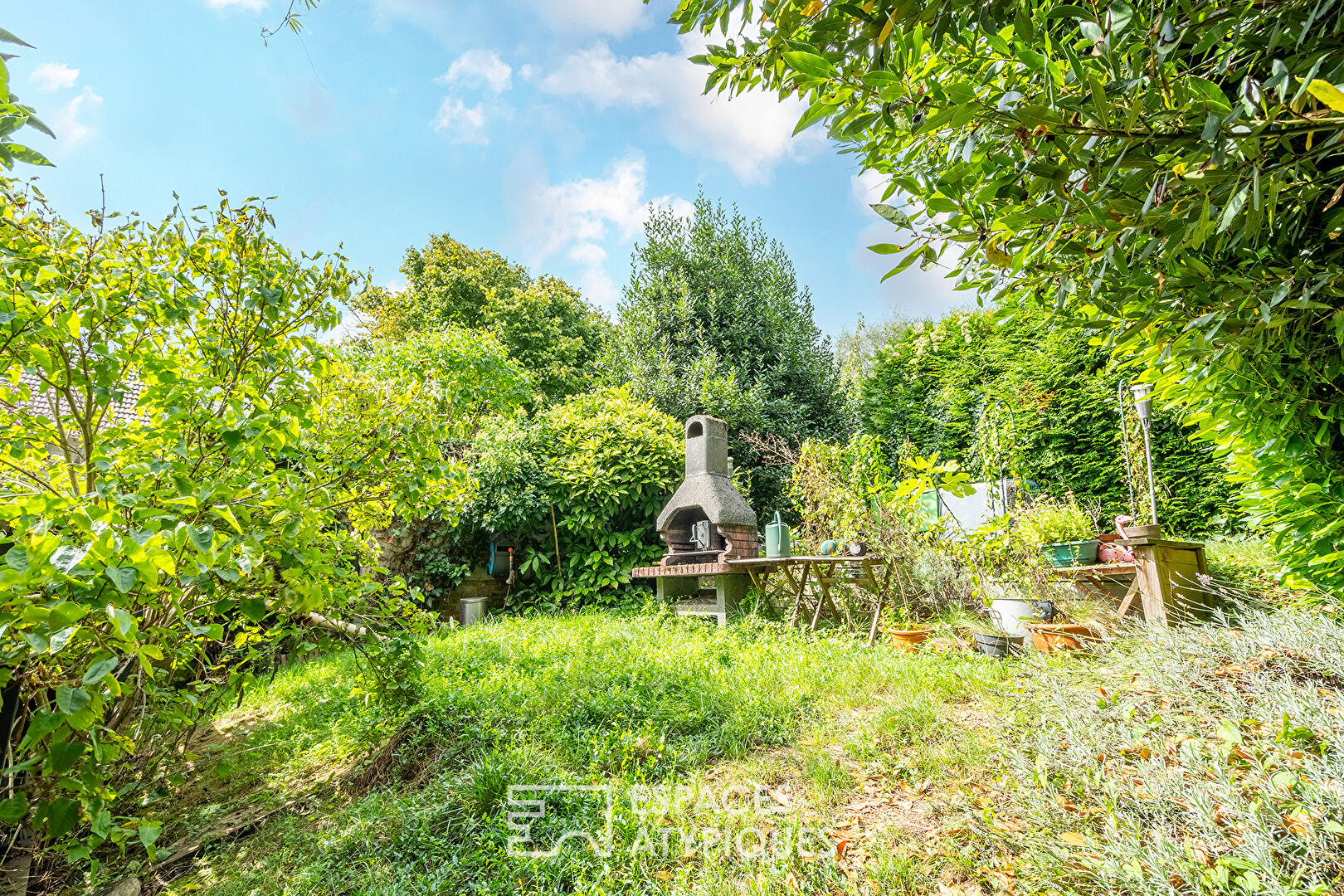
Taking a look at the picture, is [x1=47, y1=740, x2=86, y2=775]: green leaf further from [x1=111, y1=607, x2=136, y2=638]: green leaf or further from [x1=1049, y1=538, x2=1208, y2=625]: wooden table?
[x1=1049, y1=538, x2=1208, y2=625]: wooden table

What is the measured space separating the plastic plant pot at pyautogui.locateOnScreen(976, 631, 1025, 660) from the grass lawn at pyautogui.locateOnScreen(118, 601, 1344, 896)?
0.61 ft

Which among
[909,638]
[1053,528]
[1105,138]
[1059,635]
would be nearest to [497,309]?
[909,638]

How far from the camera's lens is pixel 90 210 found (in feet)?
7.06

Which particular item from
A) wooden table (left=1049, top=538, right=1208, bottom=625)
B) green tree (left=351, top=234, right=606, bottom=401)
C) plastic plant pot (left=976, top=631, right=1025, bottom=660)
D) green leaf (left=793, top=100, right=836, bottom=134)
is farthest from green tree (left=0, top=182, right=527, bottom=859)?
green tree (left=351, top=234, right=606, bottom=401)

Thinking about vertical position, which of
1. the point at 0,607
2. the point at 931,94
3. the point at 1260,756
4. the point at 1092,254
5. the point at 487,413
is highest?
the point at 487,413

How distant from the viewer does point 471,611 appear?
7164 mm

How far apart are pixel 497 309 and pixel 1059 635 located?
1368cm

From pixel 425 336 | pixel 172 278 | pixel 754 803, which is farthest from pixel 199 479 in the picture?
pixel 425 336

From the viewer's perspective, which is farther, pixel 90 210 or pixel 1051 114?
pixel 90 210

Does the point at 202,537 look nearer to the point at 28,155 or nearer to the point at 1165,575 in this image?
the point at 28,155

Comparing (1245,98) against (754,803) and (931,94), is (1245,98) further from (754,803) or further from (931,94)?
(754,803)

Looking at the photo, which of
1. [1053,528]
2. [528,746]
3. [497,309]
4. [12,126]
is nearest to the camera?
[12,126]

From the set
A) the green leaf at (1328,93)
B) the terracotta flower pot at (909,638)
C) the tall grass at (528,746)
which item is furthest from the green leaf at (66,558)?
the terracotta flower pot at (909,638)

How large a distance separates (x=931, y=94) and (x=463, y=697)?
11.6 ft
